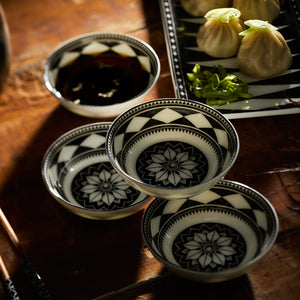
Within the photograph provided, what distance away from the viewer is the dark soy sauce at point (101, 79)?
1185 mm

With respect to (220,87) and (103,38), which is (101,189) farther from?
(103,38)

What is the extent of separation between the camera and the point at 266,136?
1062mm

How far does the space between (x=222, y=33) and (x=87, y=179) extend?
0.49 m

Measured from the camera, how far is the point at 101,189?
990 millimetres

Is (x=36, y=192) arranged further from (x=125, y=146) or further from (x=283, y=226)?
(x=283, y=226)

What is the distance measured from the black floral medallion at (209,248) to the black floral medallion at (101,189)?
6.3 inches

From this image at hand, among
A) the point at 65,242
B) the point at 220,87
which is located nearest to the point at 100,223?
the point at 65,242

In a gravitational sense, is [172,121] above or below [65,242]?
above

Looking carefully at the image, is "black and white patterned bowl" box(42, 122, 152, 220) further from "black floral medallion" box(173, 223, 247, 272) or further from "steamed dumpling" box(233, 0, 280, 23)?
"steamed dumpling" box(233, 0, 280, 23)

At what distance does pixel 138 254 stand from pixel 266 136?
0.40 meters

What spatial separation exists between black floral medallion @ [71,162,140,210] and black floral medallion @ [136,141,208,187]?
10cm

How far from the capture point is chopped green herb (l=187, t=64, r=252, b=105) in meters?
1.10

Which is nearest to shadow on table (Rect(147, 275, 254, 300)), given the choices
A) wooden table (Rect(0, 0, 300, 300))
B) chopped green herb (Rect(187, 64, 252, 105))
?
wooden table (Rect(0, 0, 300, 300))

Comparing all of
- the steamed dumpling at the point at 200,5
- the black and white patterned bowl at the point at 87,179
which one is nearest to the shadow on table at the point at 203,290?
the black and white patterned bowl at the point at 87,179
